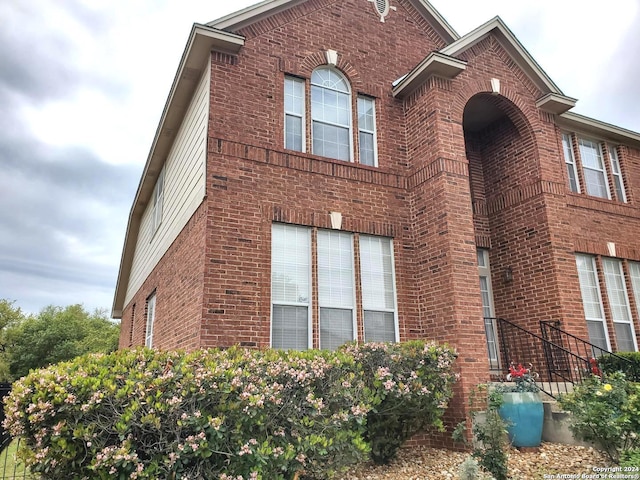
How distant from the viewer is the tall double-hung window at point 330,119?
8703 mm

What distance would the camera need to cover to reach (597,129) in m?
11.7

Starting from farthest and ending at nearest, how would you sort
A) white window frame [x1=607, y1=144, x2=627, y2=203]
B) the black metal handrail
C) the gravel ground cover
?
white window frame [x1=607, y1=144, x2=627, y2=203] → the black metal handrail → the gravel ground cover

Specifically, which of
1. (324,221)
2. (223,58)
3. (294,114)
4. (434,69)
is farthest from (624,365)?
(223,58)

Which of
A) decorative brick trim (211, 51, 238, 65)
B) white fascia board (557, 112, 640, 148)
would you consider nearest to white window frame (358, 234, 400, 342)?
decorative brick trim (211, 51, 238, 65)

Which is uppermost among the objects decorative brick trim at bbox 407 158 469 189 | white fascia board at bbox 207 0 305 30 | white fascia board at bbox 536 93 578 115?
white fascia board at bbox 207 0 305 30

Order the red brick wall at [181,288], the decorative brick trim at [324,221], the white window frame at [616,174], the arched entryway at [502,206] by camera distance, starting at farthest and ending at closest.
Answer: the white window frame at [616,174]
the arched entryway at [502,206]
the decorative brick trim at [324,221]
the red brick wall at [181,288]

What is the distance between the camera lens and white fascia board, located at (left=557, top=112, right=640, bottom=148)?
11.2m

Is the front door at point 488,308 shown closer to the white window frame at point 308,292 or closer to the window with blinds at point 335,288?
the window with blinds at point 335,288

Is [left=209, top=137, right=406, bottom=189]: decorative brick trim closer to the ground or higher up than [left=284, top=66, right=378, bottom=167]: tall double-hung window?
closer to the ground

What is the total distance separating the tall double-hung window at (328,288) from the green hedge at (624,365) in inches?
158

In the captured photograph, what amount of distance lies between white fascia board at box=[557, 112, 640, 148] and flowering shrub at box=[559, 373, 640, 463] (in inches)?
285

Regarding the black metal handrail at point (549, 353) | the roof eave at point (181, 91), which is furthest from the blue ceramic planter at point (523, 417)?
the roof eave at point (181, 91)

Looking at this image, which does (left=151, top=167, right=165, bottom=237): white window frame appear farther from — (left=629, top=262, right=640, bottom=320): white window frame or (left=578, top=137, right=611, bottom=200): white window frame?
(left=629, top=262, right=640, bottom=320): white window frame

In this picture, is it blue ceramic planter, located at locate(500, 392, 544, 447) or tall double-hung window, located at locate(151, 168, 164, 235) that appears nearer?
blue ceramic planter, located at locate(500, 392, 544, 447)
